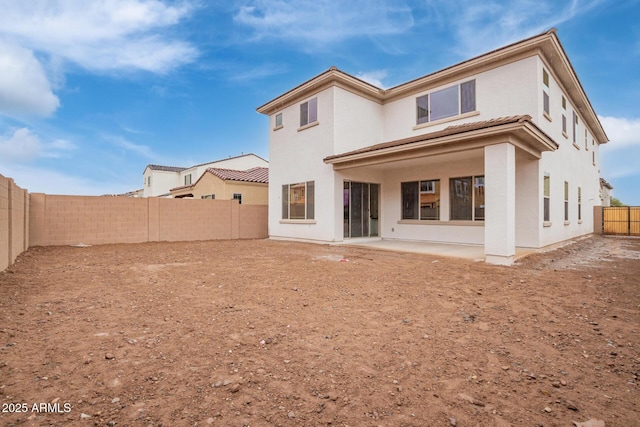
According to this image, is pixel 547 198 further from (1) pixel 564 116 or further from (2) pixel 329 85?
(2) pixel 329 85

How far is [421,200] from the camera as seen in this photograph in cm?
1236

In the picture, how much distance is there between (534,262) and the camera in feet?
26.2

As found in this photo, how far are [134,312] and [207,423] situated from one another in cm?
279

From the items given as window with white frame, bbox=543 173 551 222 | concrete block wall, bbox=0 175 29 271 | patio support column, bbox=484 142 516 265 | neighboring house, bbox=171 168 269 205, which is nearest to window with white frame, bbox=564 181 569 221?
window with white frame, bbox=543 173 551 222

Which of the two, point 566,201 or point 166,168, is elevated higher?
point 166,168

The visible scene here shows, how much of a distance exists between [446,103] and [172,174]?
33.9 meters

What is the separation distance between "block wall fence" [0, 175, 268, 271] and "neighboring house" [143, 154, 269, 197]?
17360mm

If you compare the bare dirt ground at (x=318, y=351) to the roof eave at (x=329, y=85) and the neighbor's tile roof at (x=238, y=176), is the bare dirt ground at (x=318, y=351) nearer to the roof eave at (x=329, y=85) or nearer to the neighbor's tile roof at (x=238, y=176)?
the roof eave at (x=329, y=85)

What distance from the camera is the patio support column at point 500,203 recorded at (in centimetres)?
765

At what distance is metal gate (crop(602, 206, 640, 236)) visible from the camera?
706 inches

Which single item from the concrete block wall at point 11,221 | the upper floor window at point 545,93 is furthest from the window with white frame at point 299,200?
the concrete block wall at point 11,221

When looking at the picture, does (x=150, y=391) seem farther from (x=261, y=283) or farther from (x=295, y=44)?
(x=295, y=44)

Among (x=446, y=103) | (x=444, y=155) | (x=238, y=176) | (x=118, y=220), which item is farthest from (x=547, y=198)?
(x=238, y=176)

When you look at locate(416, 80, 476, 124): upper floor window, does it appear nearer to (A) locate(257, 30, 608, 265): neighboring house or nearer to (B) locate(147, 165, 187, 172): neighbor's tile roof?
(A) locate(257, 30, 608, 265): neighboring house
